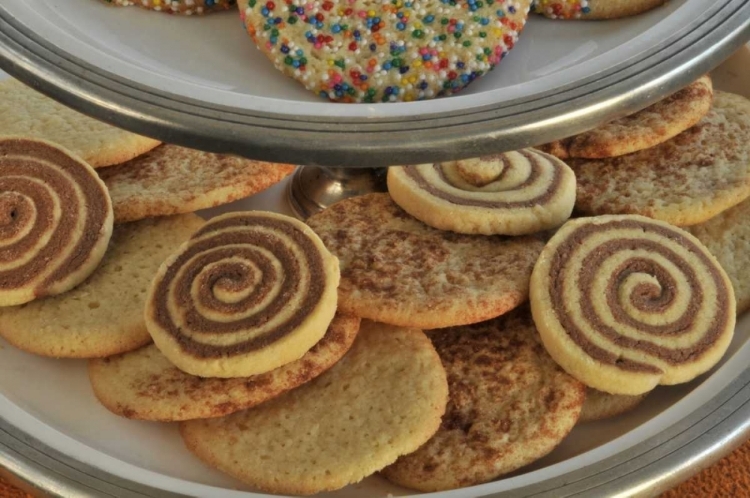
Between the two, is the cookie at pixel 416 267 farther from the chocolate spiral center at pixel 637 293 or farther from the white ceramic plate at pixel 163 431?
the white ceramic plate at pixel 163 431

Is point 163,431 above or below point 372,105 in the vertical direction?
below

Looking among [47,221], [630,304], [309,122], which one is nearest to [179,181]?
[47,221]

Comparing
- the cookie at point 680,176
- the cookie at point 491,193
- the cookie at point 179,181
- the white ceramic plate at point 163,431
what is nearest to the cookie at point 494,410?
the white ceramic plate at point 163,431

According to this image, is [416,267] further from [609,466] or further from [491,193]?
[609,466]

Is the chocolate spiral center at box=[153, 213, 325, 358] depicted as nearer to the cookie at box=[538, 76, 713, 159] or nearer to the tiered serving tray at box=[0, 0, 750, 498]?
the tiered serving tray at box=[0, 0, 750, 498]

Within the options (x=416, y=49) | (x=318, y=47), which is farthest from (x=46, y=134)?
(x=416, y=49)

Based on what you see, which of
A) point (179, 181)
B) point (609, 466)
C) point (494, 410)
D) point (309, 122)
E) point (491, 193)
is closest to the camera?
point (309, 122)

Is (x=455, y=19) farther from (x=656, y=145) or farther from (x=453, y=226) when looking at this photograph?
(x=656, y=145)
